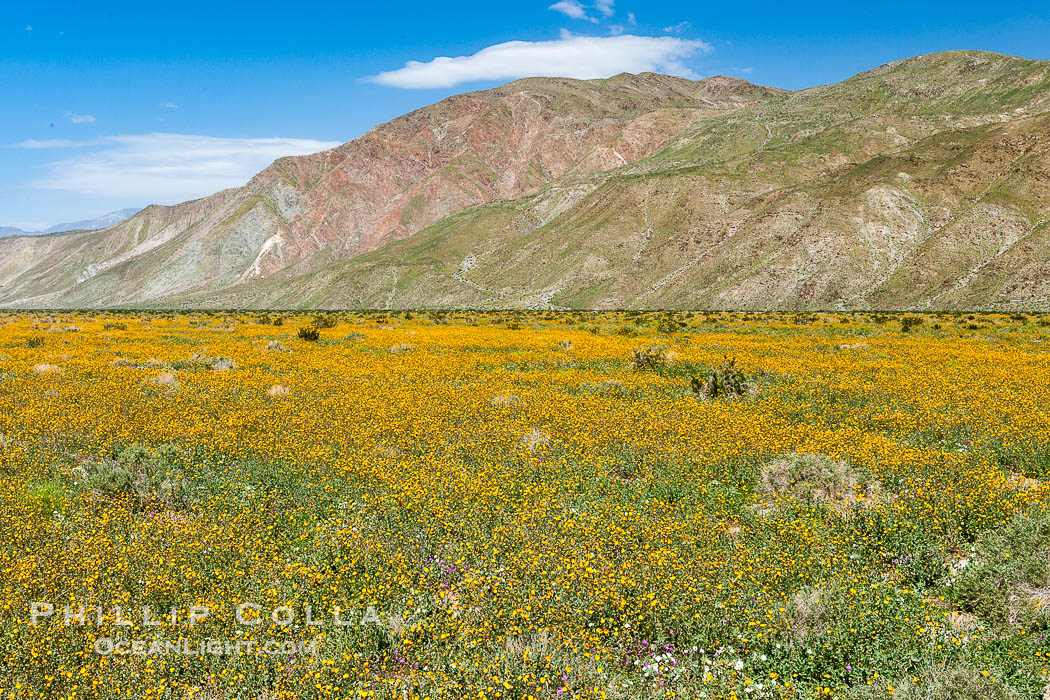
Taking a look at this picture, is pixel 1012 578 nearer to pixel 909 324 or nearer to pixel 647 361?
pixel 647 361

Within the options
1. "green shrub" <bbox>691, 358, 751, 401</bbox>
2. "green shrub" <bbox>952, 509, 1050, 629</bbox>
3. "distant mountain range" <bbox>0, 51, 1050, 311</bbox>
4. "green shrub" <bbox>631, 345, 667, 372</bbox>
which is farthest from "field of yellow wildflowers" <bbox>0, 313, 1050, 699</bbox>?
"distant mountain range" <bbox>0, 51, 1050, 311</bbox>

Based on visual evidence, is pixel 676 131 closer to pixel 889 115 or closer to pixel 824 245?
pixel 889 115

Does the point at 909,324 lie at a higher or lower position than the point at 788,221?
lower

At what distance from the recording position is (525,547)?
21.9ft

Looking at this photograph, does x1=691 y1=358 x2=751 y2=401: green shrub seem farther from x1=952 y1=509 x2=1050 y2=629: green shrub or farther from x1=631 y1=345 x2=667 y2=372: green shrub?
x1=952 y1=509 x2=1050 y2=629: green shrub

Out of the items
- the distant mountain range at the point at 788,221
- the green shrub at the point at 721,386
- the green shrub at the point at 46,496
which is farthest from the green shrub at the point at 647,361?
the distant mountain range at the point at 788,221

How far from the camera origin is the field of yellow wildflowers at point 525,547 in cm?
493

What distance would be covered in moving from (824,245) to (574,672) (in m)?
113

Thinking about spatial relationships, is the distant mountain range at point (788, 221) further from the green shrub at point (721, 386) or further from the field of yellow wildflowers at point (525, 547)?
the field of yellow wildflowers at point (525, 547)

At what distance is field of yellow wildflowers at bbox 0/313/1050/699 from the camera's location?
4926mm

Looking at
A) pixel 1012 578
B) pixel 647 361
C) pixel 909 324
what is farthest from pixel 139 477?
pixel 909 324

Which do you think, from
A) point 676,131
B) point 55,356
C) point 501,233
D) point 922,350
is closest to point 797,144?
point 676,131

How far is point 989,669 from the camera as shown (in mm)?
4551

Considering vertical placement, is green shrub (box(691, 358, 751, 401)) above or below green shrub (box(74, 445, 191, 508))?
above
